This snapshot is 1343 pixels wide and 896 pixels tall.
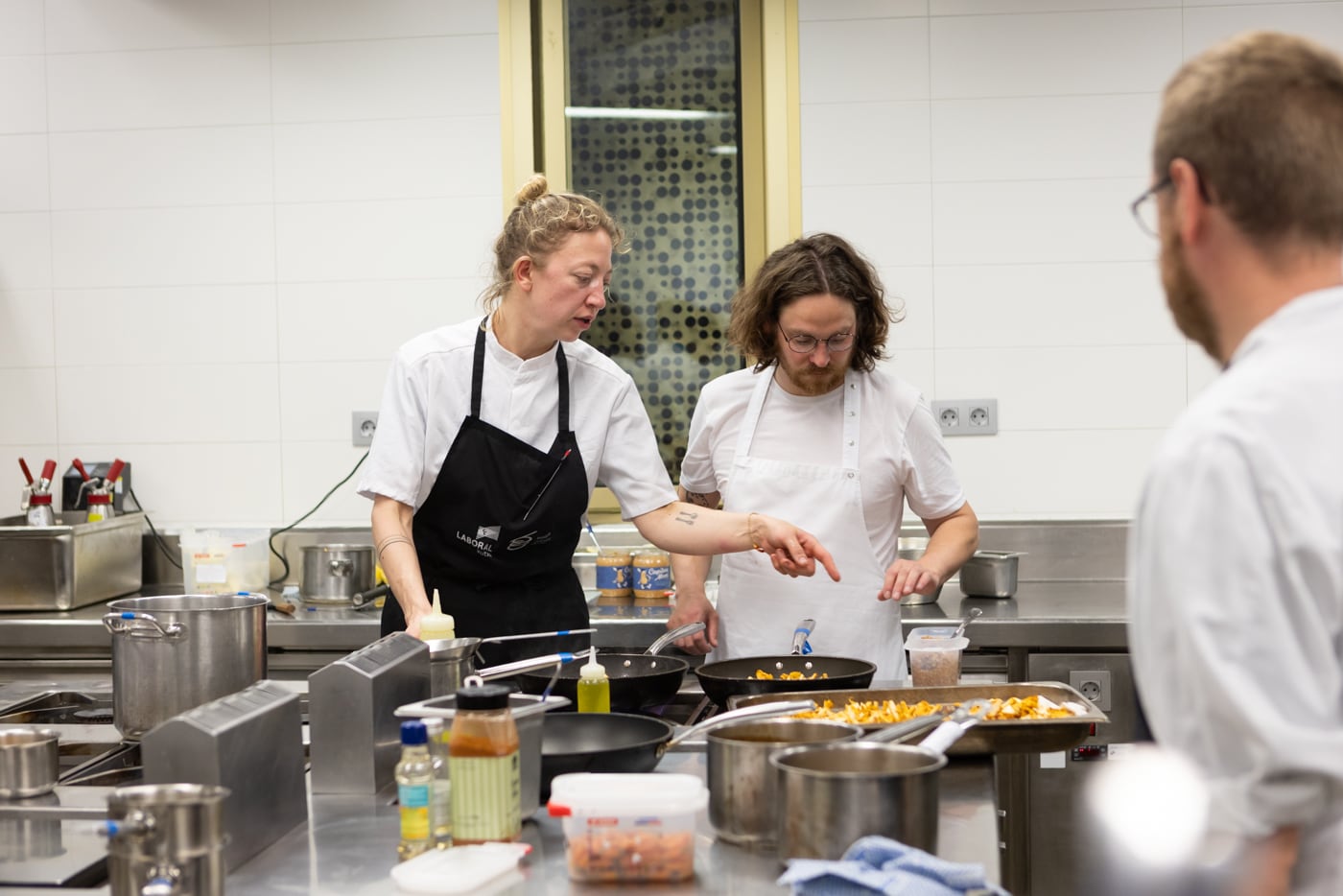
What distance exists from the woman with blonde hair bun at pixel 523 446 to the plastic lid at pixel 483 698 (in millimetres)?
1042

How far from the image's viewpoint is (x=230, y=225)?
3.92 meters

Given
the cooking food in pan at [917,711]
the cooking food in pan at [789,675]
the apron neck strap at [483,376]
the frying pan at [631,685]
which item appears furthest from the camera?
the apron neck strap at [483,376]

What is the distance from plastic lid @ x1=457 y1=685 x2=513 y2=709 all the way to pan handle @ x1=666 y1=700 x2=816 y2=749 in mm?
314

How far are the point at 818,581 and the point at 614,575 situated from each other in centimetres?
116

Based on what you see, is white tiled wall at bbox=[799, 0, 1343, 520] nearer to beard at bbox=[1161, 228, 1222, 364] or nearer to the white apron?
the white apron

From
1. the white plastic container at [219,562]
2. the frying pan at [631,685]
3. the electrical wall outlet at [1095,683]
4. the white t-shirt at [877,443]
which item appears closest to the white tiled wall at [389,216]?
the white plastic container at [219,562]

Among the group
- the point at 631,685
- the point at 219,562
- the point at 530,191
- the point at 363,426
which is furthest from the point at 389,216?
the point at 631,685

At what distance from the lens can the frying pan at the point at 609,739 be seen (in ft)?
5.19

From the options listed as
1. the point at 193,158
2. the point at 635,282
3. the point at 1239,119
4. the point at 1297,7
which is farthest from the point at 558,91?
the point at 1239,119

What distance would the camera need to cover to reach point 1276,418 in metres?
1.00

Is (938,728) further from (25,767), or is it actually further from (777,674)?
(25,767)

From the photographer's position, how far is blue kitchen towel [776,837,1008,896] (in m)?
1.18

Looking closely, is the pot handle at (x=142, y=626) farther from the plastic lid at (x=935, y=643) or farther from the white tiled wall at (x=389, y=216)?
the white tiled wall at (x=389, y=216)

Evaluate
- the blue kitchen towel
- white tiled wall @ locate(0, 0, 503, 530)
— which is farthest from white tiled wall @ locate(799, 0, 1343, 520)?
the blue kitchen towel
